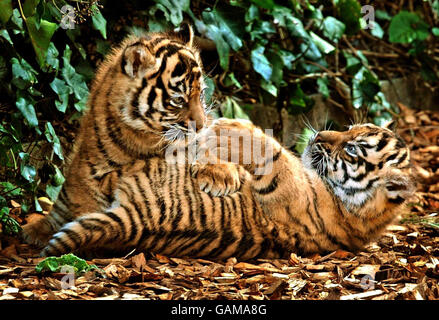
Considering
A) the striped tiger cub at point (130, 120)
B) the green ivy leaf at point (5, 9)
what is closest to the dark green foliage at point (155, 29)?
the green ivy leaf at point (5, 9)

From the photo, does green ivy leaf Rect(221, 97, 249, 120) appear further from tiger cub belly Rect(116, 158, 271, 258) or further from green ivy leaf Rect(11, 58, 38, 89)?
green ivy leaf Rect(11, 58, 38, 89)

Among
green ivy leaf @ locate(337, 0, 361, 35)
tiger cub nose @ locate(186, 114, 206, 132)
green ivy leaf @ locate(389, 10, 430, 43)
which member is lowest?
tiger cub nose @ locate(186, 114, 206, 132)

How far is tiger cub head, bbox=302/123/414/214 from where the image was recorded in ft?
12.4

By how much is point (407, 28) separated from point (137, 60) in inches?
151

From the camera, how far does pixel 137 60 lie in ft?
12.0

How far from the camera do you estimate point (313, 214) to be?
3.67 meters

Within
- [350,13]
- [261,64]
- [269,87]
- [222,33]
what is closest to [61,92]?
[222,33]

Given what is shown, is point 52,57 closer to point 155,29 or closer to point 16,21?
point 16,21

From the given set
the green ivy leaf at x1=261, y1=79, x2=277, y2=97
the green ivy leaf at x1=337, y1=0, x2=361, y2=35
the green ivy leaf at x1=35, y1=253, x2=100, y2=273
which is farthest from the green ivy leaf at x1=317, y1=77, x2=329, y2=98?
the green ivy leaf at x1=35, y1=253, x2=100, y2=273

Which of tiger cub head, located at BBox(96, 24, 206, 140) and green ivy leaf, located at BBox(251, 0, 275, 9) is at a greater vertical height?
green ivy leaf, located at BBox(251, 0, 275, 9)

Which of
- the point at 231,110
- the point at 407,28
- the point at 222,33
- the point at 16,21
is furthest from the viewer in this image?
the point at 407,28

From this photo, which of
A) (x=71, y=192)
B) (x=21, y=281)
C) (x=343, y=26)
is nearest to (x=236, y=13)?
(x=343, y=26)

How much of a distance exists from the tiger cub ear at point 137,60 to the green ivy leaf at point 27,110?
22.9 inches

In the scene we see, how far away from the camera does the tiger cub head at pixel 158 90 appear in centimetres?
367
